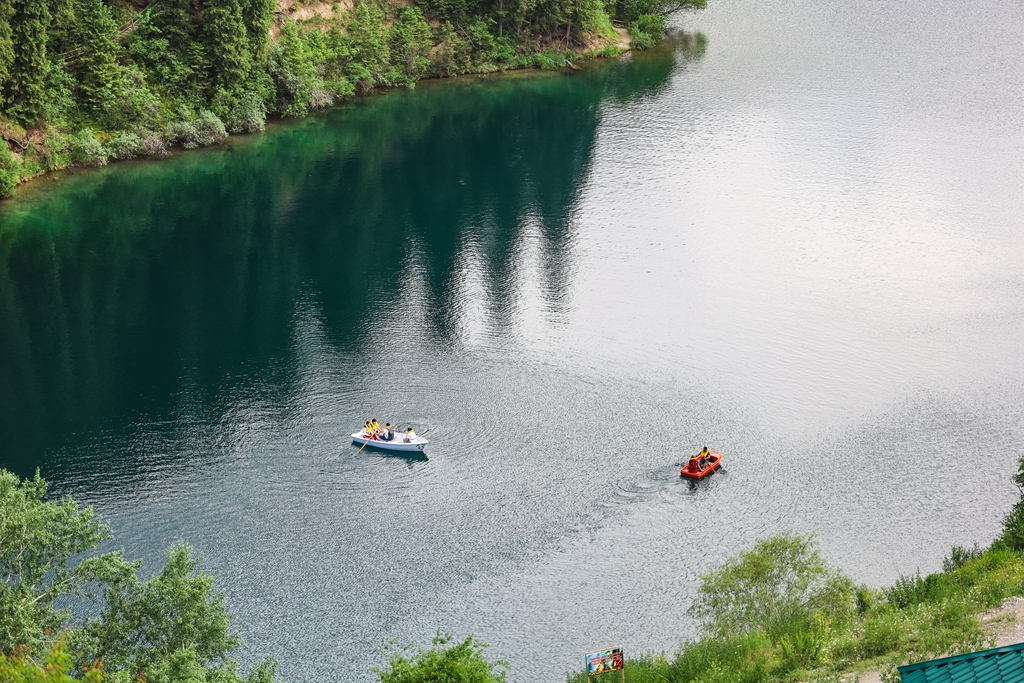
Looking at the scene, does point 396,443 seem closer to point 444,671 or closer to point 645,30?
point 444,671

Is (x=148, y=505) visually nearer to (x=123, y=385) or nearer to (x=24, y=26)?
(x=123, y=385)

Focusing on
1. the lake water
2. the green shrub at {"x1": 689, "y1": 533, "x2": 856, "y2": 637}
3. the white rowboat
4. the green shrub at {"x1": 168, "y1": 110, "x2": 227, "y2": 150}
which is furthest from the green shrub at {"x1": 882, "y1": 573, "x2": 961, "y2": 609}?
the green shrub at {"x1": 168, "y1": 110, "x2": 227, "y2": 150}

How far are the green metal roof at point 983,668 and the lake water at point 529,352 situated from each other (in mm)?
18191

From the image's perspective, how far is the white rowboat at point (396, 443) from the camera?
2163 inches

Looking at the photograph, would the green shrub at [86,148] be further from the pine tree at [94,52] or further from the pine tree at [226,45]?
the pine tree at [226,45]

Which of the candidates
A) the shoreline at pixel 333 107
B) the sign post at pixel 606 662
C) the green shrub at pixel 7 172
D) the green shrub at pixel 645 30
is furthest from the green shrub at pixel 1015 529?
the green shrub at pixel 645 30

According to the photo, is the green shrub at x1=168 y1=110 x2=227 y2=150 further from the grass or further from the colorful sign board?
the colorful sign board

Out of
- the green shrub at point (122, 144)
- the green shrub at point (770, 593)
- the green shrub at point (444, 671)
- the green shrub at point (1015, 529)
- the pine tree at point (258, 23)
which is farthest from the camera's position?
the pine tree at point (258, 23)

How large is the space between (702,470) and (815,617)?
47.4ft

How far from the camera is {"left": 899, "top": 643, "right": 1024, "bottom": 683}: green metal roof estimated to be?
2564 centimetres

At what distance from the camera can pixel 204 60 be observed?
3666 inches

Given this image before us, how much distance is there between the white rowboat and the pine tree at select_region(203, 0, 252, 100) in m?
49.7

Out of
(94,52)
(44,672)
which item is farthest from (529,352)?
(94,52)

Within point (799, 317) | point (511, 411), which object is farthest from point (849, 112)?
point (511, 411)
